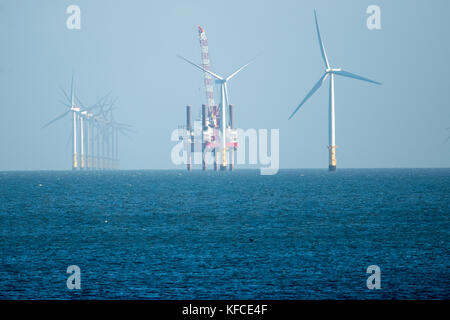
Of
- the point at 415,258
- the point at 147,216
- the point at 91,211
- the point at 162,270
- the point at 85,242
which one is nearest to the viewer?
the point at 162,270

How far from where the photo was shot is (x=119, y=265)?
52469mm

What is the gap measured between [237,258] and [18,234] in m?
28.6

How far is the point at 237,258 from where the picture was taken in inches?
2205

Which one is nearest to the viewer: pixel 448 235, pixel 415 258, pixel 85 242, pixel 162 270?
pixel 162 270

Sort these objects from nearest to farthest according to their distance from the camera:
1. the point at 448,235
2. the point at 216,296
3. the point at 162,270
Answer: the point at 216,296 < the point at 162,270 < the point at 448,235

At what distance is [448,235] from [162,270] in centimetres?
3336

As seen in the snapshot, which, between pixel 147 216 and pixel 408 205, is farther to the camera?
pixel 408 205
